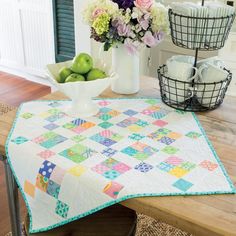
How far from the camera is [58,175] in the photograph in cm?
115

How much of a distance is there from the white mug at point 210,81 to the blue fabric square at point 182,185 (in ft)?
1.61

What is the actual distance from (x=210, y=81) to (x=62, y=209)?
2.33 feet

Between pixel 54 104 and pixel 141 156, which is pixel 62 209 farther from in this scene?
pixel 54 104

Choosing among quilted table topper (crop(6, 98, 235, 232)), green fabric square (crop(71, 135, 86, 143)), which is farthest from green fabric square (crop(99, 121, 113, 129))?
green fabric square (crop(71, 135, 86, 143))

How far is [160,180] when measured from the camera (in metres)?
1.09

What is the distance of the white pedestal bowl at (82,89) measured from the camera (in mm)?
1387

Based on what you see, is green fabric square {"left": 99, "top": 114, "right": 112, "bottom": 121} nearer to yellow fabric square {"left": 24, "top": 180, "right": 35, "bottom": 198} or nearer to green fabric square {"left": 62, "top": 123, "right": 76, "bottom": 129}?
green fabric square {"left": 62, "top": 123, "right": 76, "bottom": 129}

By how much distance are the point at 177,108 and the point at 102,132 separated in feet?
1.12

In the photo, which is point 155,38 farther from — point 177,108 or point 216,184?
point 216,184

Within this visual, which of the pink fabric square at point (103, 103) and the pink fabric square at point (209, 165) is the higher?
the pink fabric square at point (103, 103)

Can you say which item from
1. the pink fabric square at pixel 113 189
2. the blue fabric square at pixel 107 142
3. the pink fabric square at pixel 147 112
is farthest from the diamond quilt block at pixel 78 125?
the pink fabric square at pixel 113 189

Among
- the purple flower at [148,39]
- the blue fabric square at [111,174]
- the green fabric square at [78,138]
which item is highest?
the purple flower at [148,39]

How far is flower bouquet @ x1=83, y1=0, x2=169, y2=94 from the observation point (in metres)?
1.44

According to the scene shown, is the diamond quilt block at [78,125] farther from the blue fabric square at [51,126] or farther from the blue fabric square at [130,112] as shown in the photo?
the blue fabric square at [130,112]
